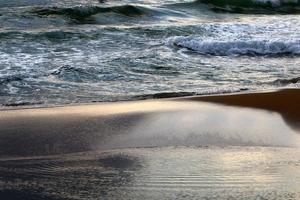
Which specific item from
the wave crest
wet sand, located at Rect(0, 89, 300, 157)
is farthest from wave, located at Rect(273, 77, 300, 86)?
the wave crest

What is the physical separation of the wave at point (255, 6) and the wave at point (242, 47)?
372 inches

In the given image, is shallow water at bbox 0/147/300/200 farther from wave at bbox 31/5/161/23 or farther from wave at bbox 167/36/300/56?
wave at bbox 31/5/161/23

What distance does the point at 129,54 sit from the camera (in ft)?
31.3

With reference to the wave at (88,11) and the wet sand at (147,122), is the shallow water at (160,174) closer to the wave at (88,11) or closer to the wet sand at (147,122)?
the wet sand at (147,122)

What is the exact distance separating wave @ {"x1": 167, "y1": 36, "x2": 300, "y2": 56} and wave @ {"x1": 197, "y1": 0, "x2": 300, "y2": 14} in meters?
9.44

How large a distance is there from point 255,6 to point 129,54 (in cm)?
1422

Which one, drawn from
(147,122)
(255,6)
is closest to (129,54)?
(147,122)

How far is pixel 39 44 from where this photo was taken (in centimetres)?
1069

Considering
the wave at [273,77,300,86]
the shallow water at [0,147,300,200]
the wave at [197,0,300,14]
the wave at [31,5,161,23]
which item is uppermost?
the shallow water at [0,147,300,200]

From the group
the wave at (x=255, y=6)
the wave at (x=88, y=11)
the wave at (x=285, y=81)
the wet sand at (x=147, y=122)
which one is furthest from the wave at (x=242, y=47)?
the wave at (x=255, y=6)

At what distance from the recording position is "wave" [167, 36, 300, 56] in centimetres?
1041

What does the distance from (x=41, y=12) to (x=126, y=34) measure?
14.6 ft

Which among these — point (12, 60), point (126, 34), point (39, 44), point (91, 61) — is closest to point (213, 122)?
point (91, 61)

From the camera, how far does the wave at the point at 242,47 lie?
10.4 meters
